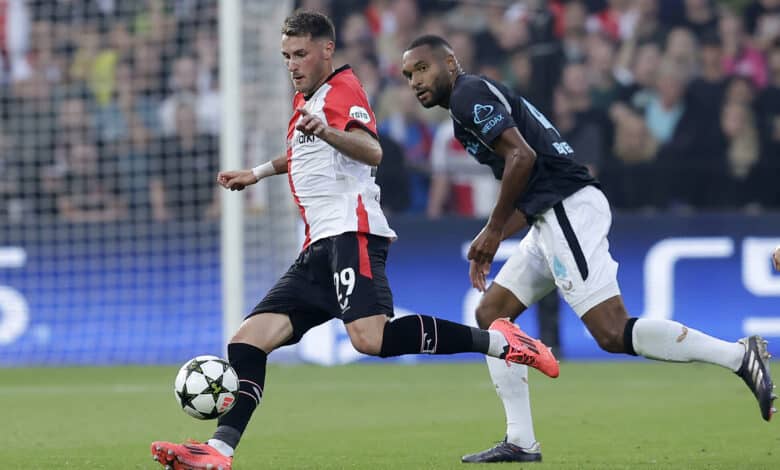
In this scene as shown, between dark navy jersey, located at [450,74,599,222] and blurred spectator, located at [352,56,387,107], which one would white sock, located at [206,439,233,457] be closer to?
dark navy jersey, located at [450,74,599,222]

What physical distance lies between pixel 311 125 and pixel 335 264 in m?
0.74

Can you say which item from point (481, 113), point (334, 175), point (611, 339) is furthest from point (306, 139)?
point (611, 339)

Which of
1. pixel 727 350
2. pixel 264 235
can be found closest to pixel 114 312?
pixel 264 235

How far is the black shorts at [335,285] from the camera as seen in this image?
609 cm

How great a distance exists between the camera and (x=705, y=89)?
13812 millimetres

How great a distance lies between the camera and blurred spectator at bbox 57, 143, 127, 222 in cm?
1412

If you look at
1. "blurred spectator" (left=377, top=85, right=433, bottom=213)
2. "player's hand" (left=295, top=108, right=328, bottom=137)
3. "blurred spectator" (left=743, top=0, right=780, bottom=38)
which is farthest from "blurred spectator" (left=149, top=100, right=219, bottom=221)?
"player's hand" (left=295, top=108, right=328, bottom=137)

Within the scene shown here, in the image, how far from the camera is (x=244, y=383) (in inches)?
242

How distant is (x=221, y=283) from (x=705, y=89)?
17.2ft

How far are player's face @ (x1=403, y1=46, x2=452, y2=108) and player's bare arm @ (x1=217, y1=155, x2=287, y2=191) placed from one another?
2.43 feet

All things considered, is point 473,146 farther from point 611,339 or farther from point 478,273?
point 611,339

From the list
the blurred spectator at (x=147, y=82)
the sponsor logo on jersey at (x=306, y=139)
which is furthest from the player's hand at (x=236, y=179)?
the blurred spectator at (x=147, y=82)

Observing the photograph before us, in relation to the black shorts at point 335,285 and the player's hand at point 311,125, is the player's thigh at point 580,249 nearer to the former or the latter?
the black shorts at point 335,285

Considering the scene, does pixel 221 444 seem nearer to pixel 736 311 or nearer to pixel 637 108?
pixel 736 311
